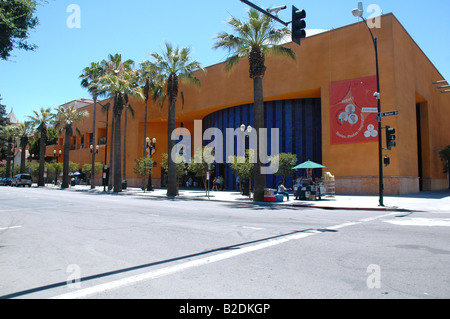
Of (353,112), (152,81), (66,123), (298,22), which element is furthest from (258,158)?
(66,123)

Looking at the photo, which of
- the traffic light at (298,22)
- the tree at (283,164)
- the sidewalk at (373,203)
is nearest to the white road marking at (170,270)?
the traffic light at (298,22)

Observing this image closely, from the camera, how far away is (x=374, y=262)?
5.55m

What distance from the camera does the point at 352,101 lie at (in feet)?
89.3

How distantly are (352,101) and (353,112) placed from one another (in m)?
0.95

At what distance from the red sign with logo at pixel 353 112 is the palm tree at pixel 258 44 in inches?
347

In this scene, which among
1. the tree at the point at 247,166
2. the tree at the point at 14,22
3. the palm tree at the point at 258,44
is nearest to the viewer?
the tree at the point at 14,22

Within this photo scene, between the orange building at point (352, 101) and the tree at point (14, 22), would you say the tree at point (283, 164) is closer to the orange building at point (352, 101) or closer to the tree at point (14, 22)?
Answer: the orange building at point (352, 101)

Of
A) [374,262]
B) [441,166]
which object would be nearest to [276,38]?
[374,262]

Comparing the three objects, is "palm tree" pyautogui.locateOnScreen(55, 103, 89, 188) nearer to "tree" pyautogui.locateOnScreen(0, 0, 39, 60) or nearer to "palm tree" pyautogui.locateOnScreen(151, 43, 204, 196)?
"palm tree" pyautogui.locateOnScreen(151, 43, 204, 196)

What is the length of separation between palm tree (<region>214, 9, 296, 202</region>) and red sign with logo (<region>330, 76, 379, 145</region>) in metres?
8.82

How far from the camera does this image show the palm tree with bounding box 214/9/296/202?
2066 cm

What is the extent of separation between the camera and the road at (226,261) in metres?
4.22

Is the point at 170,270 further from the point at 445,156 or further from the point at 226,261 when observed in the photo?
the point at 445,156

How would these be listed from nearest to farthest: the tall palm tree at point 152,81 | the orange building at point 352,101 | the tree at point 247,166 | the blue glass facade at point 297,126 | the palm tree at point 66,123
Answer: the tree at point 247,166, the orange building at point 352,101, the tall palm tree at point 152,81, the blue glass facade at point 297,126, the palm tree at point 66,123
